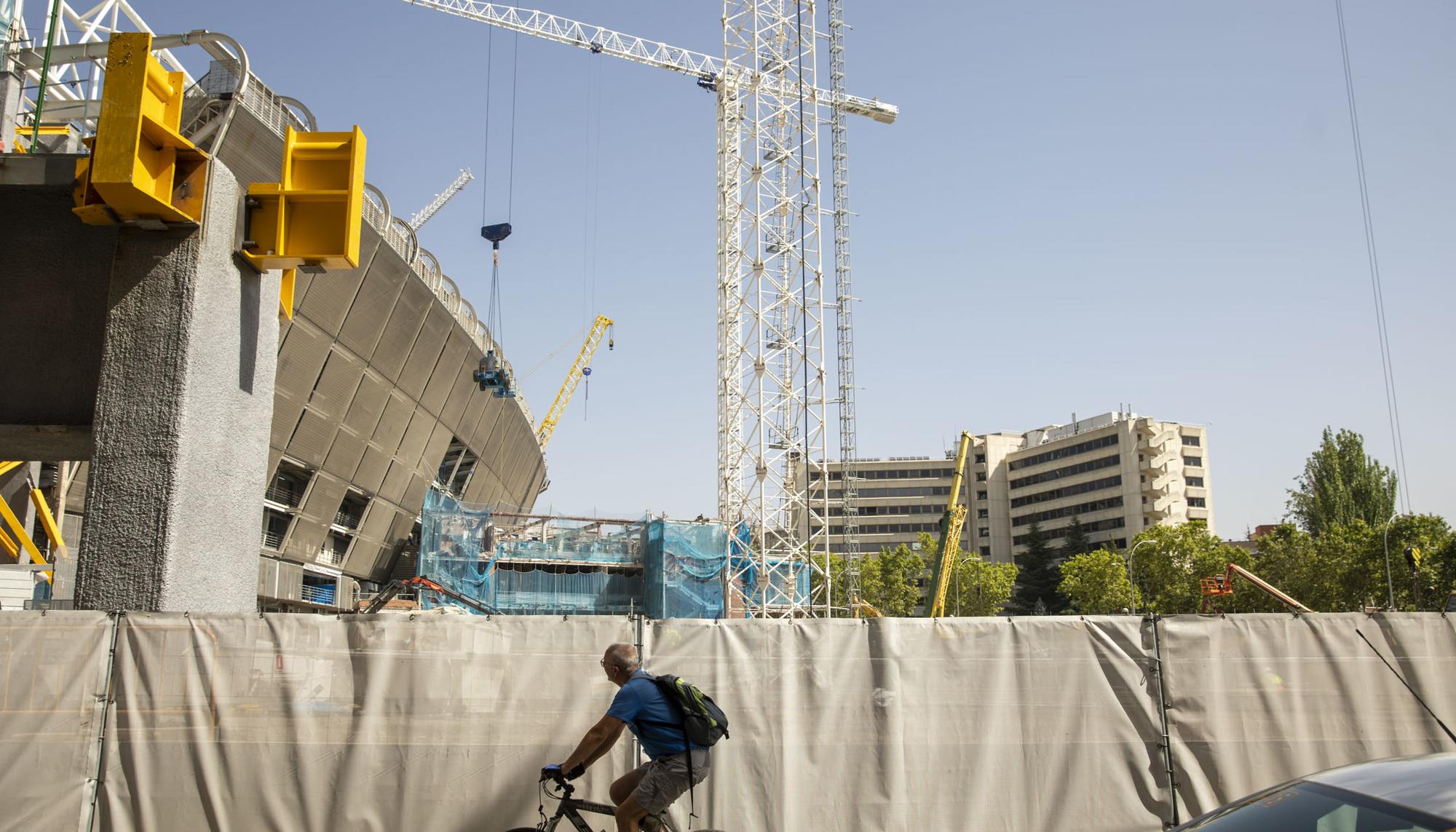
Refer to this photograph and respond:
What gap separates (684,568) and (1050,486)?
3511 inches

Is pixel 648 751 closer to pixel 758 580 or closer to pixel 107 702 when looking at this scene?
pixel 107 702

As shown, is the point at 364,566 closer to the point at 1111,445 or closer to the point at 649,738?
the point at 649,738

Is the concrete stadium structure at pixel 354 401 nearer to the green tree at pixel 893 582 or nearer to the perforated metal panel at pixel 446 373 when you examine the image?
the perforated metal panel at pixel 446 373

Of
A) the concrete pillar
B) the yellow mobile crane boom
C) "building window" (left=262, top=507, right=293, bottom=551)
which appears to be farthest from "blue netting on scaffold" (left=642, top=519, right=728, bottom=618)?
the concrete pillar

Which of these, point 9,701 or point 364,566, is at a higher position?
point 364,566

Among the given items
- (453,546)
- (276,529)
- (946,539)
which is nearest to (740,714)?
(276,529)

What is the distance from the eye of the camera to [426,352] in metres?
40.4

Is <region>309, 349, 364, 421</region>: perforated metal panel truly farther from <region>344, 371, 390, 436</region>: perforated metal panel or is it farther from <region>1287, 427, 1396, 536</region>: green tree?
<region>1287, 427, 1396, 536</region>: green tree

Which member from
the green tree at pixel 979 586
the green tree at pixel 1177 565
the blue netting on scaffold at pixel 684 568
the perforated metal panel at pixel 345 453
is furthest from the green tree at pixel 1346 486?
the perforated metal panel at pixel 345 453

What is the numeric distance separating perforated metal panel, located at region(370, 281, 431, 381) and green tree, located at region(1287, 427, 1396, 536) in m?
64.8

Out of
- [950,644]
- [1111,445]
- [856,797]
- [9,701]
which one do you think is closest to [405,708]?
[9,701]

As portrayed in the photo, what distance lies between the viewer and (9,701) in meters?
7.76

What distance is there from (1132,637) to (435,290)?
1328 inches

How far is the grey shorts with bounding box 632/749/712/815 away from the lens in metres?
6.41
